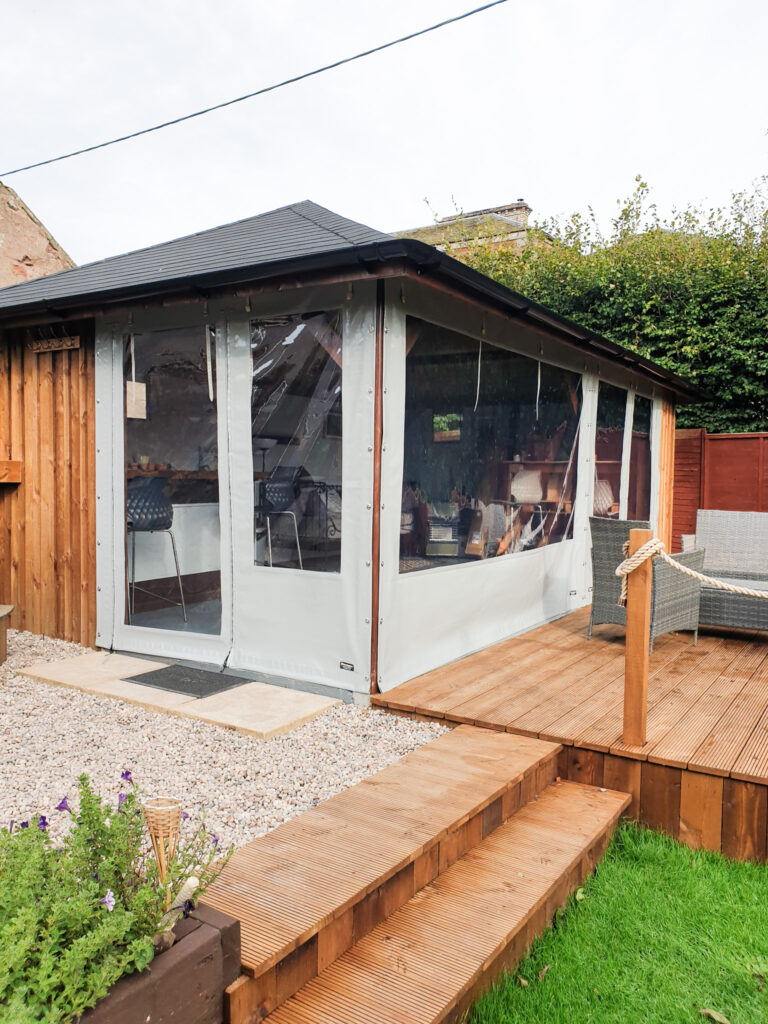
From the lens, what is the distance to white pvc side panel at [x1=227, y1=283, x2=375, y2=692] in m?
3.75

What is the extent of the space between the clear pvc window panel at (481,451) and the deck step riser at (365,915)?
156cm

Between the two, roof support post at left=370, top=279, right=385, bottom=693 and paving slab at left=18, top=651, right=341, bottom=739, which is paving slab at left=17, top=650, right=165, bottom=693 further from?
roof support post at left=370, top=279, right=385, bottom=693

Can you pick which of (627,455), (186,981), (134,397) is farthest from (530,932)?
(627,455)

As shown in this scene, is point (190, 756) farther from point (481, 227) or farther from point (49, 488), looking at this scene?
point (481, 227)

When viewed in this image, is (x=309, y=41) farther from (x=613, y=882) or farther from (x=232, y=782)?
(x=613, y=882)

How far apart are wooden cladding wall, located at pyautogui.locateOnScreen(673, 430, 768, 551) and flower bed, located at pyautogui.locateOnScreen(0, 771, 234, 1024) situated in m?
8.84

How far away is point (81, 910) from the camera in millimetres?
1308

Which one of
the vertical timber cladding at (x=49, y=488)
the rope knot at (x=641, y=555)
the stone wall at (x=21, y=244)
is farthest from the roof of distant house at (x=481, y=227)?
the rope knot at (x=641, y=555)

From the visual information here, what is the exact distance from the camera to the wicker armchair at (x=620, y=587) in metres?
4.48

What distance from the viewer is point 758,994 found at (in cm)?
199

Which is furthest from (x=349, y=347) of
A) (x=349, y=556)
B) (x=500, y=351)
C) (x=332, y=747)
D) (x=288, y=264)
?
(x=332, y=747)

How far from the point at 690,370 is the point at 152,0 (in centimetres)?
861

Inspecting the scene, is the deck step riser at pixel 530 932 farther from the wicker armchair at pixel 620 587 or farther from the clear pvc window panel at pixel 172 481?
the clear pvc window panel at pixel 172 481

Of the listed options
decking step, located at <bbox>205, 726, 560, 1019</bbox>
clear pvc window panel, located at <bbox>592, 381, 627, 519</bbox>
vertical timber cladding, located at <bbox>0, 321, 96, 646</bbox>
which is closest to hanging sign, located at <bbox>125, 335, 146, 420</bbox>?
vertical timber cladding, located at <bbox>0, 321, 96, 646</bbox>
